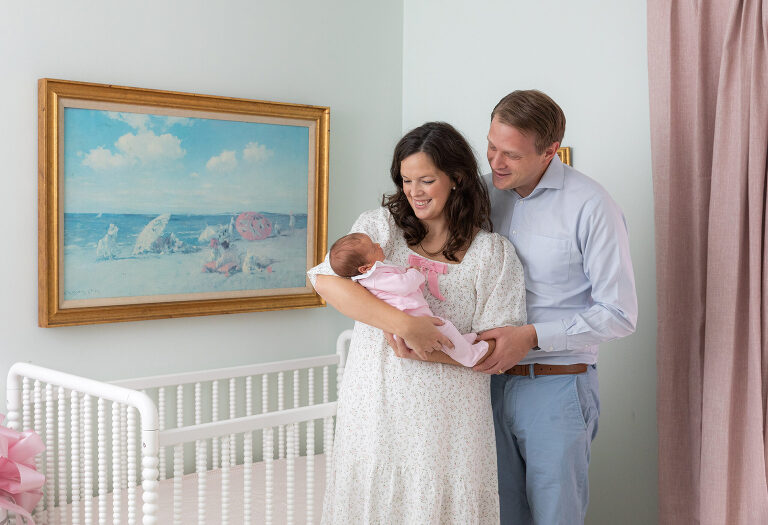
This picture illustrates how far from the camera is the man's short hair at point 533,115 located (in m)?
1.64

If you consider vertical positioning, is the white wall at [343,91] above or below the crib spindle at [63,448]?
above

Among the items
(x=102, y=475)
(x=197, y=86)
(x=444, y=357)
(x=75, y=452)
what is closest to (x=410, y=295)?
(x=444, y=357)

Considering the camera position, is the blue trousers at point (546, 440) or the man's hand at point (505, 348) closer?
Result: the man's hand at point (505, 348)

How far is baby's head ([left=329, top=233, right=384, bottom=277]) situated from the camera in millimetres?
1516

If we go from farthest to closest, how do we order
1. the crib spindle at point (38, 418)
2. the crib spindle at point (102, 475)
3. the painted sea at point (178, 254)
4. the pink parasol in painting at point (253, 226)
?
the pink parasol in painting at point (253, 226), the painted sea at point (178, 254), the crib spindle at point (38, 418), the crib spindle at point (102, 475)

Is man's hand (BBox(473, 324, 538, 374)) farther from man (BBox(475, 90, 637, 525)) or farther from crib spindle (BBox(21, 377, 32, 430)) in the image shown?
crib spindle (BBox(21, 377, 32, 430))

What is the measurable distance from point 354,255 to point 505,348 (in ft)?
1.23

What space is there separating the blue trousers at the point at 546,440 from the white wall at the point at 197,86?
3.93ft

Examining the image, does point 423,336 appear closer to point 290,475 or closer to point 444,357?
point 444,357

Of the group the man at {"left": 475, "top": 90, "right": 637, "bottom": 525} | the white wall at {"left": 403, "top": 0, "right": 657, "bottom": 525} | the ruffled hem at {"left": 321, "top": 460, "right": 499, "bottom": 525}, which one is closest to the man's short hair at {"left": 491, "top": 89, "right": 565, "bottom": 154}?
the man at {"left": 475, "top": 90, "right": 637, "bottom": 525}

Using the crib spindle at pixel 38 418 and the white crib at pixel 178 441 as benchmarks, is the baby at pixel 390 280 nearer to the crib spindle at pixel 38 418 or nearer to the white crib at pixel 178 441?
the white crib at pixel 178 441

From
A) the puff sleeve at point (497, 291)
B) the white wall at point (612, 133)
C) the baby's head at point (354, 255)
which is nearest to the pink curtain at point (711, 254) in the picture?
the white wall at point (612, 133)

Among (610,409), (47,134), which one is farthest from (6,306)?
(610,409)

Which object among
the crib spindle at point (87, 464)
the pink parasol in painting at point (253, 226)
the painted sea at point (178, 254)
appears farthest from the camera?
the pink parasol in painting at point (253, 226)
